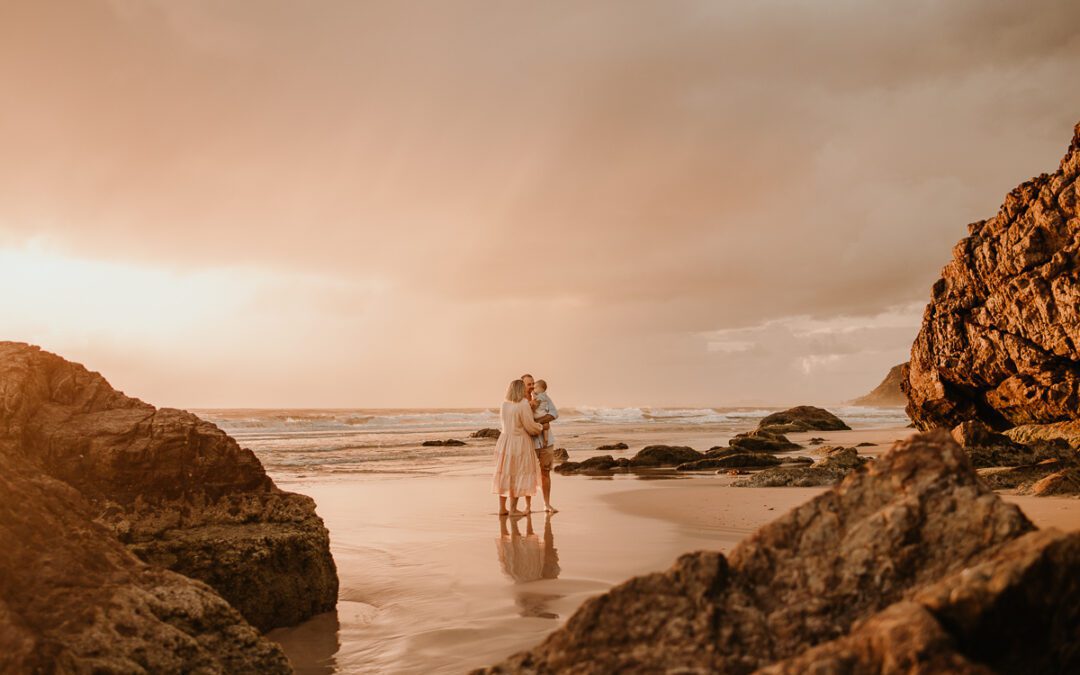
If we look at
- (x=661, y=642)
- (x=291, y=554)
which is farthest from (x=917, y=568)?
(x=291, y=554)

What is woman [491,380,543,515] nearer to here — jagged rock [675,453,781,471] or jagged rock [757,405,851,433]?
jagged rock [675,453,781,471]

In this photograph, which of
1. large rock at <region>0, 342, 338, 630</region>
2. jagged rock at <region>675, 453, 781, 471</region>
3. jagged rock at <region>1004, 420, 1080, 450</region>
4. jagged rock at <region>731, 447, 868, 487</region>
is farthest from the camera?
jagged rock at <region>675, 453, 781, 471</region>

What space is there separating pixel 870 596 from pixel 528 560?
19.6 ft

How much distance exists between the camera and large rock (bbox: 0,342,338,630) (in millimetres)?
5570

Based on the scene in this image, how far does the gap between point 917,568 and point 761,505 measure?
9448mm

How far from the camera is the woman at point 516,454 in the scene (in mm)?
12000

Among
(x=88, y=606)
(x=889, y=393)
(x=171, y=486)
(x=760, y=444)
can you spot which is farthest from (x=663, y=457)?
(x=889, y=393)

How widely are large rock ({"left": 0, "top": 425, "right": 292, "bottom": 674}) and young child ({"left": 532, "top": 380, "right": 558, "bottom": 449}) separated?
8939mm

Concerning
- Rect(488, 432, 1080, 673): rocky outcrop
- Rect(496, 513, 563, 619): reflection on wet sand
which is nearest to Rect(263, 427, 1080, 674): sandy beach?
Rect(496, 513, 563, 619): reflection on wet sand

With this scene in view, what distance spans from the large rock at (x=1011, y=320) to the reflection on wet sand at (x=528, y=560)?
13476mm

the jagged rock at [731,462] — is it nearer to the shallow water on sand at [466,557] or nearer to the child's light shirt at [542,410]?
the shallow water on sand at [466,557]

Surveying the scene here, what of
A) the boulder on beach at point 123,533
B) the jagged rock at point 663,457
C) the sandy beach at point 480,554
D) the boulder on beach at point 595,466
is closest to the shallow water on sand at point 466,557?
the sandy beach at point 480,554

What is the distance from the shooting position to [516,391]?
12.3 meters

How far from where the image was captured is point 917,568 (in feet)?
9.37
